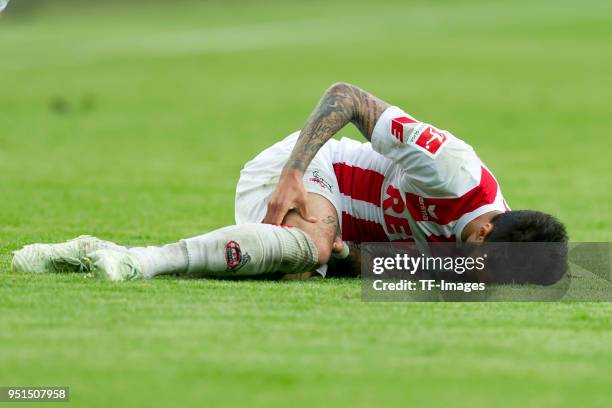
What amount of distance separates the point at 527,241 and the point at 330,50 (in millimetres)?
33671

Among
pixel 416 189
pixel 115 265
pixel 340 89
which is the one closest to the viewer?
pixel 115 265

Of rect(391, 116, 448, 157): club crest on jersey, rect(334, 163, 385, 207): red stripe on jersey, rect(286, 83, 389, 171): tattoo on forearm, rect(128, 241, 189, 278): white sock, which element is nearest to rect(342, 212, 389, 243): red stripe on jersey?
rect(334, 163, 385, 207): red stripe on jersey

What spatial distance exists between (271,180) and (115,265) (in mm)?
1440

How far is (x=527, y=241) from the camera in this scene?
6758 millimetres

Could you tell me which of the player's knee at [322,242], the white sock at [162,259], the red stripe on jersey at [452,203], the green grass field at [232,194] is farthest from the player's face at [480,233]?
the white sock at [162,259]

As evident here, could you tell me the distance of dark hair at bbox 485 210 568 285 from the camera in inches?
265

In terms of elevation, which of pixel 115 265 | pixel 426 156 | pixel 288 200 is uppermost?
pixel 426 156

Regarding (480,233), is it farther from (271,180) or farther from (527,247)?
(271,180)

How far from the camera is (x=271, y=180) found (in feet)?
25.2

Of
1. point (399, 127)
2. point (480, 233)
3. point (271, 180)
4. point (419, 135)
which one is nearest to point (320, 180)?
point (271, 180)

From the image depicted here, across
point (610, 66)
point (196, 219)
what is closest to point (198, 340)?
point (196, 219)

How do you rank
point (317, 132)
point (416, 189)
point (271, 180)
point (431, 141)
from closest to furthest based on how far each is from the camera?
point (431, 141)
point (416, 189)
point (317, 132)
point (271, 180)

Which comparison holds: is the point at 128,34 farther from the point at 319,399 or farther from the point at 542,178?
the point at 319,399

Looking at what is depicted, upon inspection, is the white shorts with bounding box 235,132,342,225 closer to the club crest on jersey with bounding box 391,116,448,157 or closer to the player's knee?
the player's knee
